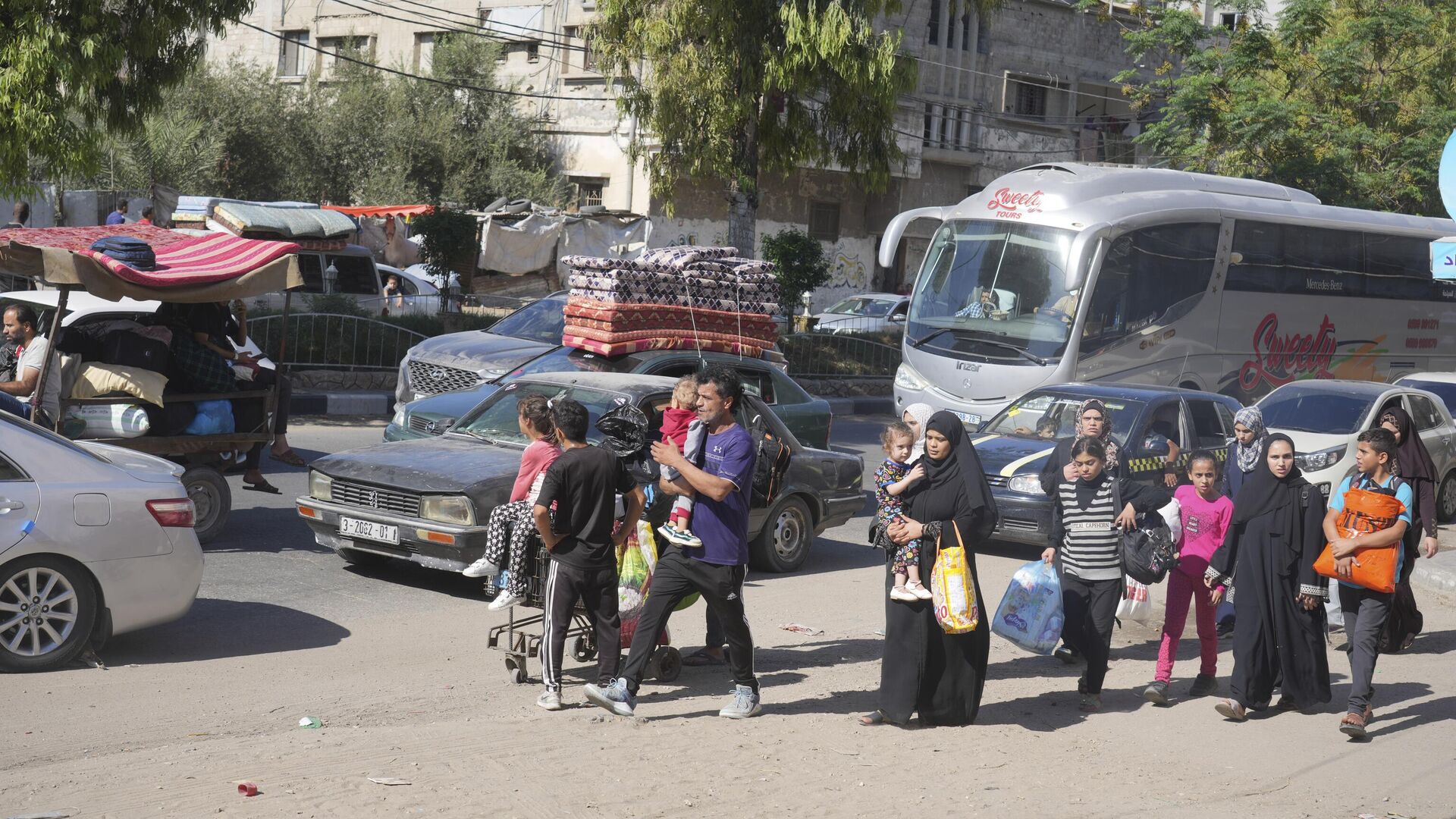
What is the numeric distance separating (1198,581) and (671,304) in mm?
6884

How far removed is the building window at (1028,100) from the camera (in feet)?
138

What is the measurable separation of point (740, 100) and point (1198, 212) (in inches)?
297

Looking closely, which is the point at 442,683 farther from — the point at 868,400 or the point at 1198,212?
the point at 868,400

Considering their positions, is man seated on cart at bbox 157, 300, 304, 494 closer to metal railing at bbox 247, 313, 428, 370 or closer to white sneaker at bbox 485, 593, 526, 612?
white sneaker at bbox 485, 593, 526, 612

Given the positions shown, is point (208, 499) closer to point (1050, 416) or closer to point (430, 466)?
point (430, 466)

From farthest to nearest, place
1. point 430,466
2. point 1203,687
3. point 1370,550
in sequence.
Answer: point 430,466 → point 1203,687 → point 1370,550

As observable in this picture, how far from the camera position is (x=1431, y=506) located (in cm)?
997

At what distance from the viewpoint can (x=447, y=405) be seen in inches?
476

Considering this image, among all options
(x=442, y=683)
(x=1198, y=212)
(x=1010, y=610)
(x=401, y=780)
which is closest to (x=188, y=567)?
(x=442, y=683)

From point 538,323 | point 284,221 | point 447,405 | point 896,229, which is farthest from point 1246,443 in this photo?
point 284,221

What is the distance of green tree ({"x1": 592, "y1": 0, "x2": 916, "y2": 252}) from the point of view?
22328 mm

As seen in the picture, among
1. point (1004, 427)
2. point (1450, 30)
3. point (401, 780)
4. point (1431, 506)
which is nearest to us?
point (401, 780)

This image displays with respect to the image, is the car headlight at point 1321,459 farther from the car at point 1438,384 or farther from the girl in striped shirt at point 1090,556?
the girl in striped shirt at point 1090,556

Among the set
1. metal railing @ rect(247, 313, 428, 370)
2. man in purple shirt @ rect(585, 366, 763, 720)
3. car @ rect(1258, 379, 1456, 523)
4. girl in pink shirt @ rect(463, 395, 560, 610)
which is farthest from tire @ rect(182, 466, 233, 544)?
car @ rect(1258, 379, 1456, 523)
